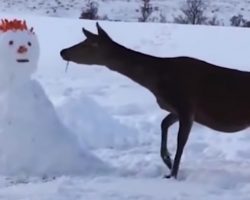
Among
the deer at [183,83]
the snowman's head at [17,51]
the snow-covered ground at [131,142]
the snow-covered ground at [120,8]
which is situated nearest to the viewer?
the snow-covered ground at [131,142]

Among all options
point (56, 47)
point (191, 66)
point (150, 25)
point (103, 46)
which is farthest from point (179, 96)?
point (150, 25)

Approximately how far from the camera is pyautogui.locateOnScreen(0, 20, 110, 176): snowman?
5098mm

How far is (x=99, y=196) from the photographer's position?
4.48 meters

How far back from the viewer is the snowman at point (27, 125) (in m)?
5.10

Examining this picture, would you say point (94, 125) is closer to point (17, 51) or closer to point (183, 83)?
point (17, 51)

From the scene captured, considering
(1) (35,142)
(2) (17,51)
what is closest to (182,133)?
(1) (35,142)

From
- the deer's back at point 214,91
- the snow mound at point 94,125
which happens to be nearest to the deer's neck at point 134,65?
the deer's back at point 214,91

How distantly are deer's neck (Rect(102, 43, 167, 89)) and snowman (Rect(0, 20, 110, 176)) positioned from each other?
24.9 inches

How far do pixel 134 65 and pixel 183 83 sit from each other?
350 millimetres

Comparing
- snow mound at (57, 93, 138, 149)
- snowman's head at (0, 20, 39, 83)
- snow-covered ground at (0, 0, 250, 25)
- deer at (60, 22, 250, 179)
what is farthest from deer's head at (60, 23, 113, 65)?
snow-covered ground at (0, 0, 250, 25)

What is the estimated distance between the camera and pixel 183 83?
16.2 ft

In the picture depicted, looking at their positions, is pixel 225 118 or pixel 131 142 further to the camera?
pixel 131 142

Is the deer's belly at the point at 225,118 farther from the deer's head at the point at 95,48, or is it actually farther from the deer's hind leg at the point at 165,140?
the deer's head at the point at 95,48

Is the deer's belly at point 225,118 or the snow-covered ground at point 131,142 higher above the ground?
the deer's belly at point 225,118
